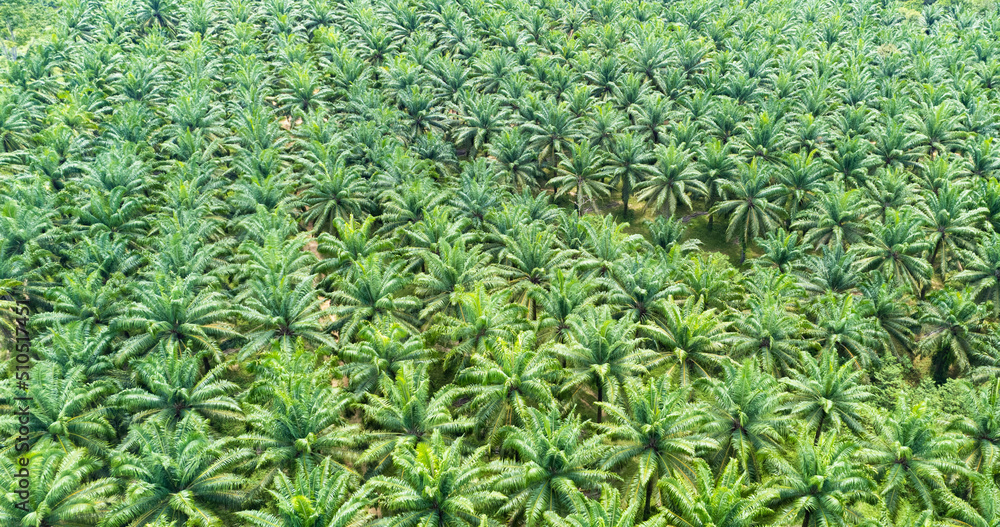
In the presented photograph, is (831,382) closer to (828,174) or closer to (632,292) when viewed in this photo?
(632,292)

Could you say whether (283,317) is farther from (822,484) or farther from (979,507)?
(979,507)

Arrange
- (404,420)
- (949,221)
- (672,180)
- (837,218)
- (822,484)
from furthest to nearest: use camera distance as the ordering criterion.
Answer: (672,180) < (837,218) < (949,221) < (404,420) < (822,484)

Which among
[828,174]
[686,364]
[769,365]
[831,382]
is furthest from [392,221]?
[828,174]

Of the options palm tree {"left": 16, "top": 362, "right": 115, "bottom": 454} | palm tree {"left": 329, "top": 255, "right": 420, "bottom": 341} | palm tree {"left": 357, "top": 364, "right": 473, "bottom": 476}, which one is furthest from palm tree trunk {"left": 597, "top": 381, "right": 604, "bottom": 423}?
palm tree {"left": 16, "top": 362, "right": 115, "bottom": 454}

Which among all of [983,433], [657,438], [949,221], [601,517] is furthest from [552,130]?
[601,517]

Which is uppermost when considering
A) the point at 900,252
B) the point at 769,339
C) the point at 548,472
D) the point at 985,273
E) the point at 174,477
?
the point at 985,273

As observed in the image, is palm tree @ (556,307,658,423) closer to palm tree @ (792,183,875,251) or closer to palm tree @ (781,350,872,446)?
palm tree @ (781,350,872,446)
